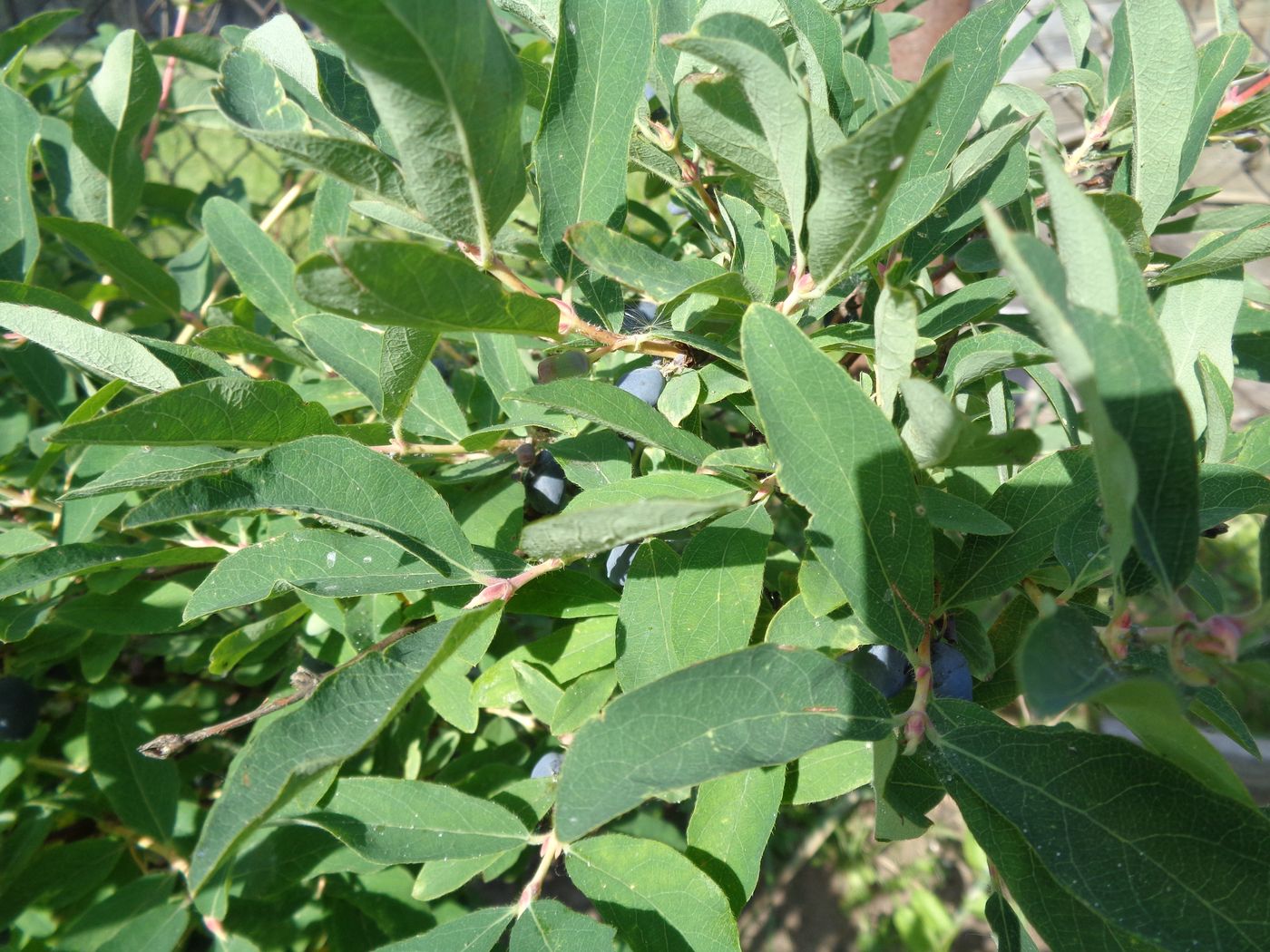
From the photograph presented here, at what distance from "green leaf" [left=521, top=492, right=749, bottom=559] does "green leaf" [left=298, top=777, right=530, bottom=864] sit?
398 mm

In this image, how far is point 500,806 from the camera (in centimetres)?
78

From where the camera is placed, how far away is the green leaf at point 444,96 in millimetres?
377

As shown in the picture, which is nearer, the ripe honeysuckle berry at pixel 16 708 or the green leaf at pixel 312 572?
the green leaf at pixel 312 572

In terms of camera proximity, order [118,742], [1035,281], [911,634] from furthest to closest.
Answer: [118,742], [911,634], [1035,281]

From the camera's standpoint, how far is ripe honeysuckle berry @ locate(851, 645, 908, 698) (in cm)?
66

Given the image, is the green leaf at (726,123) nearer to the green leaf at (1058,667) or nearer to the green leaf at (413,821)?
the green leaf at (1058,667)

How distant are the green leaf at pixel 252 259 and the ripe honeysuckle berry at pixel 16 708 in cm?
65

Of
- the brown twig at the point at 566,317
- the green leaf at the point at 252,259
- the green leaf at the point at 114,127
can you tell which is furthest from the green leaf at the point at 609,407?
the green leaf at the point at 114,127

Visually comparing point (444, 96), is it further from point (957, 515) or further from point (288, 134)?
point (957, 515)

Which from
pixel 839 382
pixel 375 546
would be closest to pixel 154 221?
pixel 375 546

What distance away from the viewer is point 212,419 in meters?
0.58

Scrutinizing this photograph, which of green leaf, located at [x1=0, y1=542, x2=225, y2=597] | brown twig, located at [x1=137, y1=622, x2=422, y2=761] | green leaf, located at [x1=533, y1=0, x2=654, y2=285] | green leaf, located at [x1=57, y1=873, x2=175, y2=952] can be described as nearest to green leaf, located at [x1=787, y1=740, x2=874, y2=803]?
brown twig, located at [x1=137, y1=622, x2=422, y2=761]

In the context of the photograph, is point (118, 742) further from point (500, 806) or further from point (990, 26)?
point (990, 26)

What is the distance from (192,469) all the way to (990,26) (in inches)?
26.4
